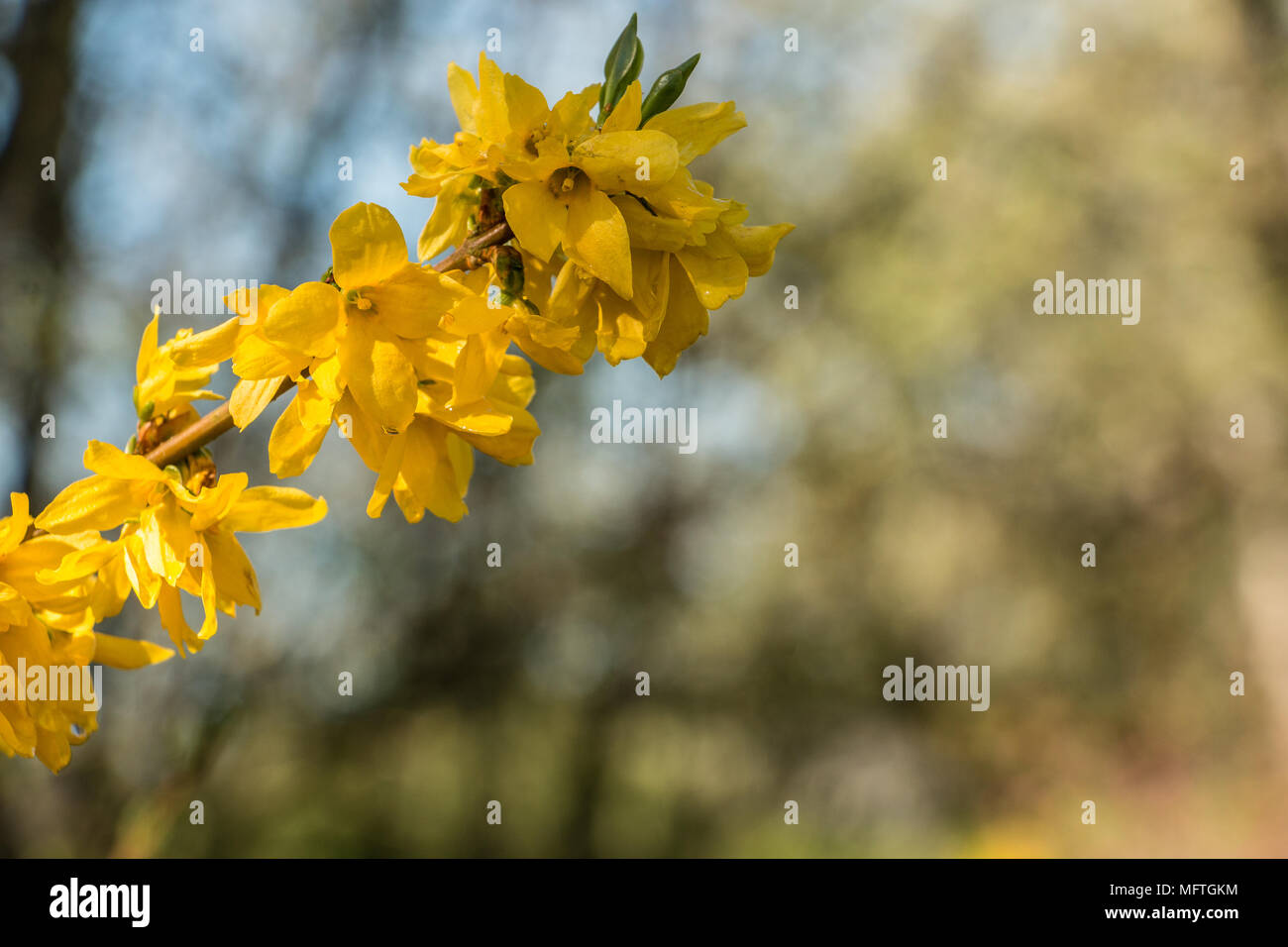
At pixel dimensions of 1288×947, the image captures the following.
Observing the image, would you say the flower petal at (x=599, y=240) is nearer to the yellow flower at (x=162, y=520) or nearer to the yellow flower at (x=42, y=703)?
the yellow flower at (x=162, y=520)

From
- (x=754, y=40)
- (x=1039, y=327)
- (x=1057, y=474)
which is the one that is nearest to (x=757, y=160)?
(x=754, y=40)

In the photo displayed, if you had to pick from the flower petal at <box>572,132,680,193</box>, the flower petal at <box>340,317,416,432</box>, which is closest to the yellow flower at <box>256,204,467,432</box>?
the flower petal at <box>340,317,416,432</box>

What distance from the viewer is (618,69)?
2.23 ft

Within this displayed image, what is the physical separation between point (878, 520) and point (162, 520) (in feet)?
23.9

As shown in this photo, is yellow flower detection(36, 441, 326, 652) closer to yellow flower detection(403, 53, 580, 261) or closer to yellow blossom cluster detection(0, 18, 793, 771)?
yellow blossom cluster detection(0, 18, 793, 771)

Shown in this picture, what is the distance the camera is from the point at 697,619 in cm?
707

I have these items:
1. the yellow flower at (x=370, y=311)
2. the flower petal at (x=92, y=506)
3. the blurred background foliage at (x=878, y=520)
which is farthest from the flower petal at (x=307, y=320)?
the blurred background foliage at (x=878, y=520)

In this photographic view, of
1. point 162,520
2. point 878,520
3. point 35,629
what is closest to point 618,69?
point 162,520

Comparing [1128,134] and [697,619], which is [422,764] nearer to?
[697,619]

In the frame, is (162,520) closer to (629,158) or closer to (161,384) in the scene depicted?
(161,384)

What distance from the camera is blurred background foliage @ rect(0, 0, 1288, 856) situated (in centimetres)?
613

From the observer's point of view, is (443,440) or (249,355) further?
(443,440)

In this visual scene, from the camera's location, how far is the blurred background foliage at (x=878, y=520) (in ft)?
20.1

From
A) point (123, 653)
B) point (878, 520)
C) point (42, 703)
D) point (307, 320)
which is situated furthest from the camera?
point (878, 520)
